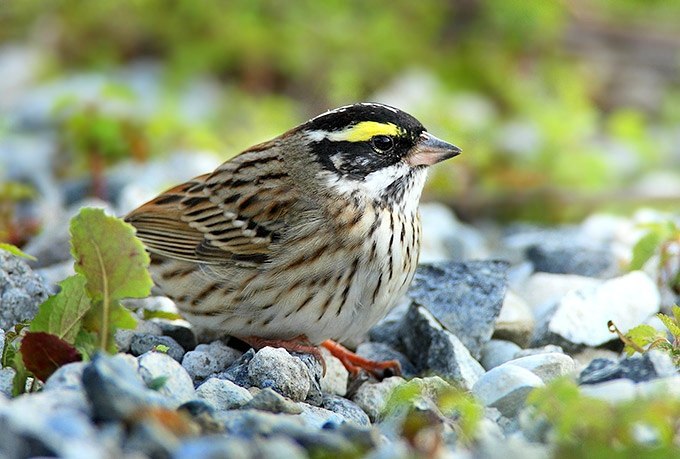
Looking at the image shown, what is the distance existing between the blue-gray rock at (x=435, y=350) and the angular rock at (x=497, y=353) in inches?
5.6

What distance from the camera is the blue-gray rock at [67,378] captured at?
131 inches

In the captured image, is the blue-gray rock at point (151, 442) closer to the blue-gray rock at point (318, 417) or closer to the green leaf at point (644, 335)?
the blue-gray rock at point (318, 417)

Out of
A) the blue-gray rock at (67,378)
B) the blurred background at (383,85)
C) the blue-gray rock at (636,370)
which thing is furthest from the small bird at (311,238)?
the blurred background at (383,85)

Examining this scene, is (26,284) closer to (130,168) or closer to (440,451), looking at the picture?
(440,451)

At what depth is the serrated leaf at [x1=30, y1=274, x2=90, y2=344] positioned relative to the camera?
390cm

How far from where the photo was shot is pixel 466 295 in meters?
4.86

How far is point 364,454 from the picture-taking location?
3.03 m

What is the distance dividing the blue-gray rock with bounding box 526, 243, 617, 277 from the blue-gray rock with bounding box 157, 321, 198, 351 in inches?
72.2

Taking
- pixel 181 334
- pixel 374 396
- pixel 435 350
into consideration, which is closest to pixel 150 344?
pixel 181 334

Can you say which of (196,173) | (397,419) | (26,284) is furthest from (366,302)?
(196,173)

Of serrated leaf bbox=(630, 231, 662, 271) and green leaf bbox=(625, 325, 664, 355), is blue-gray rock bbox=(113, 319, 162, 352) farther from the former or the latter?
serrated leaf bbox=(630, 231, 662, 271)

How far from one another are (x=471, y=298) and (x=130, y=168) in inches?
120

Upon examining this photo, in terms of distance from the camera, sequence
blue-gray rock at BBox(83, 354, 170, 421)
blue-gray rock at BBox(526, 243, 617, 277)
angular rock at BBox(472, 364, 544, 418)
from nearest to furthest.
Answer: blue-gray rock at BBox(83, 354, 170, 421)
angular rock at BBox(472, 364, 544, 418)
blue-gray rock at BBox(526, 243, 617, 277)

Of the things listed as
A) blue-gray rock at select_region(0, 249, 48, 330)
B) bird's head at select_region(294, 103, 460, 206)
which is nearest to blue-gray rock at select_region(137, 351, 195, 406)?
blue-gray rock at select_region(0, 249, 48, 330)
